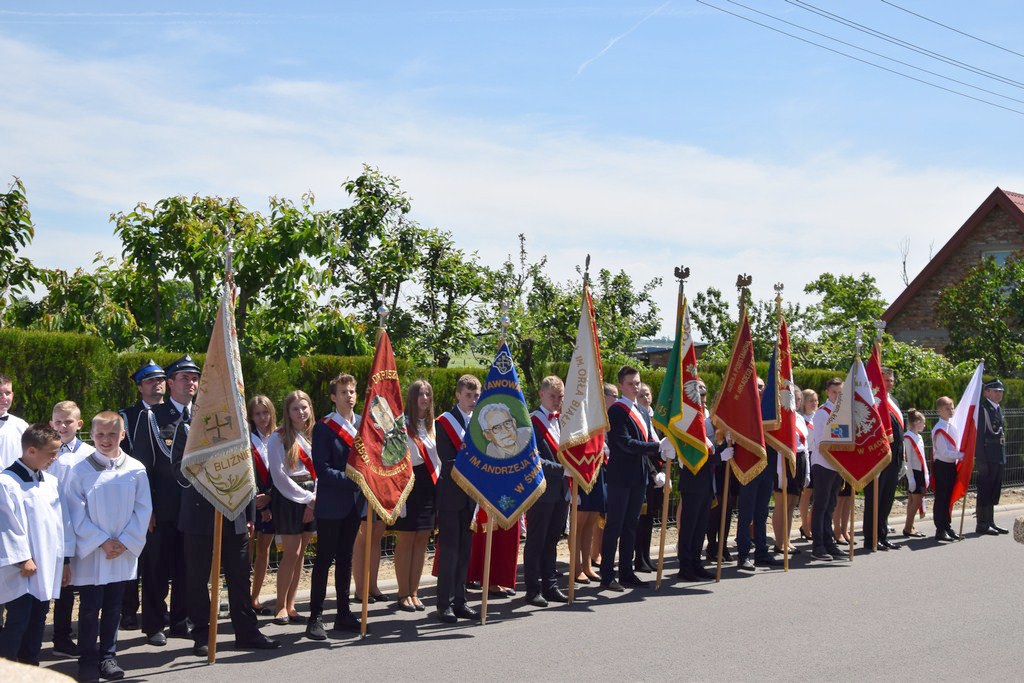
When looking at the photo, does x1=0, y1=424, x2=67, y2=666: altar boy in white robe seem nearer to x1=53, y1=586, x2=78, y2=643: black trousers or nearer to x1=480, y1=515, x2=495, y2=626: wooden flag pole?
x1=53, y1=586, x2=78, y2=643: black trousers

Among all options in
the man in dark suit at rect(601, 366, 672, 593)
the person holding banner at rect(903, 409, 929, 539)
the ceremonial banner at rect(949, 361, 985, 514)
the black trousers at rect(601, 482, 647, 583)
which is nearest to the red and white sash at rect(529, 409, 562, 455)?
the man in dark suit at rect(601, 366, 672, 593)

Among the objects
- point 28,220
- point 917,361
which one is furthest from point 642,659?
point 917,361

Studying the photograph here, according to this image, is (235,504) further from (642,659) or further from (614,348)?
(614,348)

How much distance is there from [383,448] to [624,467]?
254 centimetres

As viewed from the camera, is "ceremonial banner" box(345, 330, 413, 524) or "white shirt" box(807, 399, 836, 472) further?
"white shirt" box(807, 399, 836, 472)

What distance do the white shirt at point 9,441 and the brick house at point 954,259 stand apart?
27.7 metres

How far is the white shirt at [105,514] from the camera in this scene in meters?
6.48

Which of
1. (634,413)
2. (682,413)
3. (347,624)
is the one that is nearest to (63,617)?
(347,624)

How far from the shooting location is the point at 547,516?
8914 mm

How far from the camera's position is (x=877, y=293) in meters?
34.0

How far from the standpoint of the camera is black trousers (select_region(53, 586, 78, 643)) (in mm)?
7207

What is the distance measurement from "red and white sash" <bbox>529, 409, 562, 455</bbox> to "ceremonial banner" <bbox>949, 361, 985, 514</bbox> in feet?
21.4

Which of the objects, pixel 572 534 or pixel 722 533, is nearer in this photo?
pixel 572 534

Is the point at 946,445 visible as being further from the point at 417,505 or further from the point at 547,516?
the point at 417,505
